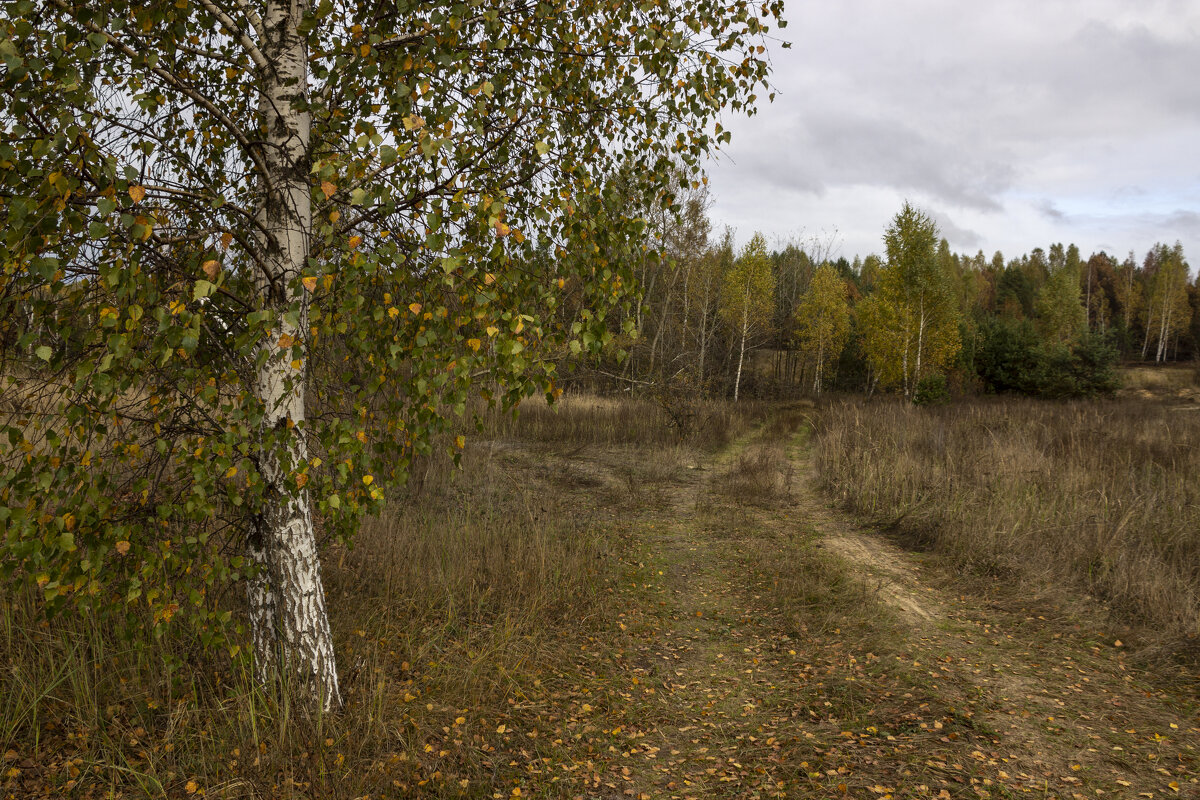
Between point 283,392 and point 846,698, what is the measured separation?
3.71 meters

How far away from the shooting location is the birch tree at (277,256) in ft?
7.00

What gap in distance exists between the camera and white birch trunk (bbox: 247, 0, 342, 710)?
298 centimetres

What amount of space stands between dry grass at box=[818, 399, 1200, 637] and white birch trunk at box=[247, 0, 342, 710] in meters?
5.87

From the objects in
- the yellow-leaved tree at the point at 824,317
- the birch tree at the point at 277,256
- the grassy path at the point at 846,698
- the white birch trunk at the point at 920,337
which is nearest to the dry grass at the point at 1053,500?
the grassy path at the point at 846,698

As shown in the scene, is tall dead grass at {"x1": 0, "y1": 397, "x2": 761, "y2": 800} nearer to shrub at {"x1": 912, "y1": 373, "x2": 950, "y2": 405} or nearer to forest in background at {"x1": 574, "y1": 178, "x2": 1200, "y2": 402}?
forest in background at {"x1": 574, "y1": 178, "x2": 1200, "y2": 402}

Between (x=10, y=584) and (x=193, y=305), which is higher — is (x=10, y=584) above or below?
below

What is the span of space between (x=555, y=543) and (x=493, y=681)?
2.22m

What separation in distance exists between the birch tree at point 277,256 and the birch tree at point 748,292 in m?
26.0

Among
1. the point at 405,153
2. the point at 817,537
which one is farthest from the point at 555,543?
the point at 405,153

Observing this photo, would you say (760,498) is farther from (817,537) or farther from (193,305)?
(193,305)

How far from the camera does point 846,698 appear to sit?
4078 mm

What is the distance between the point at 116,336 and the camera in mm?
1936

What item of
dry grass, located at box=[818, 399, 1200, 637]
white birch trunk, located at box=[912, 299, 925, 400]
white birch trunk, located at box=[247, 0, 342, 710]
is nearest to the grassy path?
dry grass, located at box=[818, 399, 1200, 637]

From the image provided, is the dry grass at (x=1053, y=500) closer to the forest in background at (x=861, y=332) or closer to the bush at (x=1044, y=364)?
the forest in background at (x=861, y=332)
